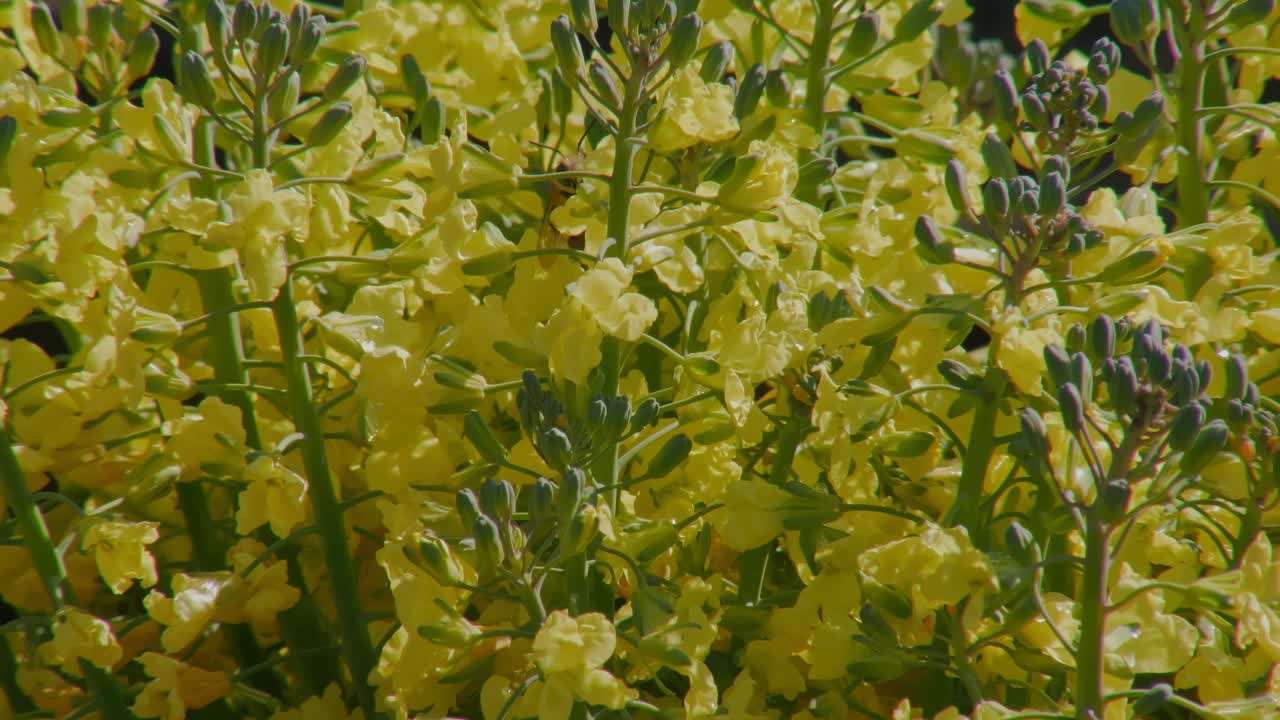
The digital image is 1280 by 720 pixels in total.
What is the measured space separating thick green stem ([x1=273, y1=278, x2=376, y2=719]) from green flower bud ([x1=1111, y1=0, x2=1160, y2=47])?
53 centimetres

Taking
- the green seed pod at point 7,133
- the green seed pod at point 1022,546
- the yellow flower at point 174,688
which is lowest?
the yellow flower at point 174,688

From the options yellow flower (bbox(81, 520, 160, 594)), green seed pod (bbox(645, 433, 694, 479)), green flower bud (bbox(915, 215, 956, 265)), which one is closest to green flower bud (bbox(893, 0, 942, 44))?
green flower bud (bbox(915, 215, 956, 265))

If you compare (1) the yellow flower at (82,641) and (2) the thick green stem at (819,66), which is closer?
(1) the yellow flower at (82,641)

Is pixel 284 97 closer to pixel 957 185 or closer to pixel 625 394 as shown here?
pixel 625 394

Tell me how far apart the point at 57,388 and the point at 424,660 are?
0.30 metres

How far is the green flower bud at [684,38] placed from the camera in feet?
2.13

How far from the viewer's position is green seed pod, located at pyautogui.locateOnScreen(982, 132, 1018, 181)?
2.26 feet

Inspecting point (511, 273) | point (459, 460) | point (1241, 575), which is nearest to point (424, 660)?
point (459, 460)

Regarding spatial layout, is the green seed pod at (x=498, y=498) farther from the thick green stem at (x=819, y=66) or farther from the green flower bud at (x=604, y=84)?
the thick green stem at (x=819, y=66)

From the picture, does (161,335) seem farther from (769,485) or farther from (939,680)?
(939,680)

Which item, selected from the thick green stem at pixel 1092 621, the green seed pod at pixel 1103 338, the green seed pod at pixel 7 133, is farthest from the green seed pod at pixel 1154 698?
the green seed pod at pixel 7 133

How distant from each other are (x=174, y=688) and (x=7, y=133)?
0.32 meters

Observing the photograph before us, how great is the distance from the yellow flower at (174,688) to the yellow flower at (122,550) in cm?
5

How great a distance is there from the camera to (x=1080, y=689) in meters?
0.58
